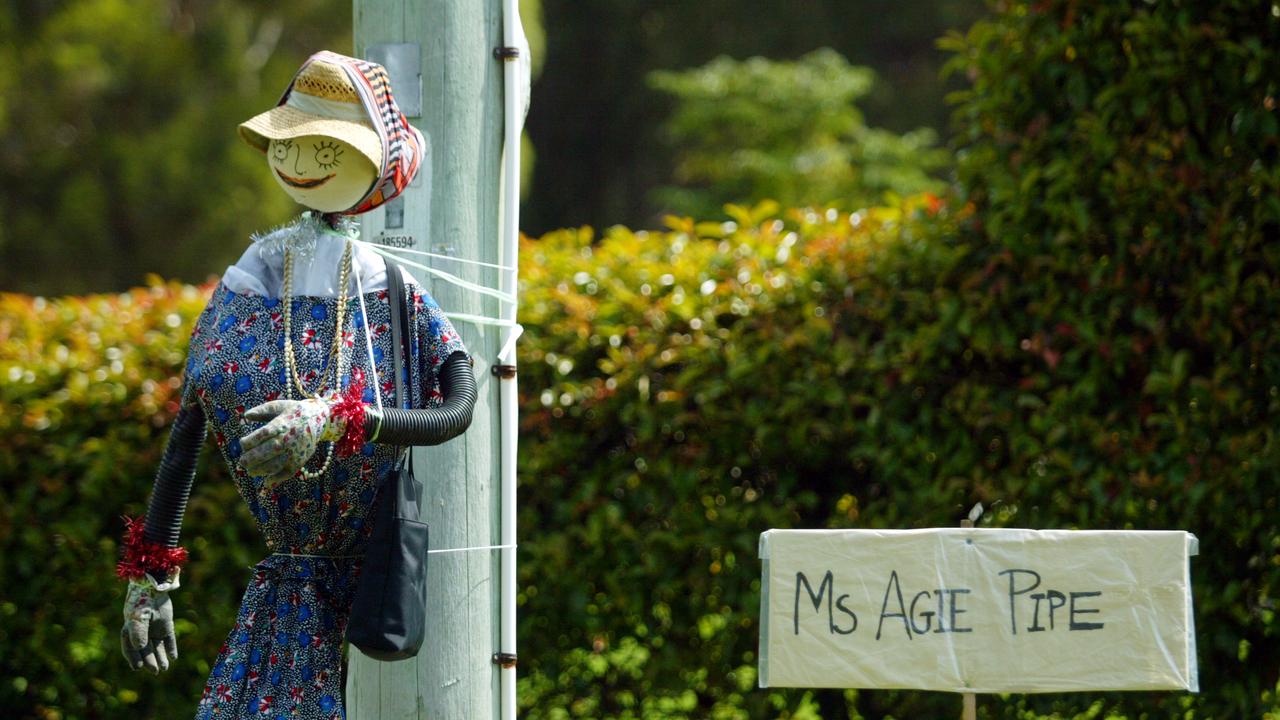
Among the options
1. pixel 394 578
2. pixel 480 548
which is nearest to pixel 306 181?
pixel 394 578

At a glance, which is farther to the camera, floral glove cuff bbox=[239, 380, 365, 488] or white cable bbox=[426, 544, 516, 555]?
white cable bbox=[426, 544, 516, 555]

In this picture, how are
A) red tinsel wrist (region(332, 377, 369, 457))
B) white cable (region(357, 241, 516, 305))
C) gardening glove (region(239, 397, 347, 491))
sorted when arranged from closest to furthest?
gardening glove (region(239, 397, 347, 491)), red tinsel wrist (region(332, 377, 369, 457)), white cable (region(357, 241, 516, 305))

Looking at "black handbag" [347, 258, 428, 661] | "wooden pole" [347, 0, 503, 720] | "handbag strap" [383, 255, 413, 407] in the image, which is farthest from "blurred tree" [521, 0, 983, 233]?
"black handbag" [347, 258, 428, 661]

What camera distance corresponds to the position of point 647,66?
21.1 m

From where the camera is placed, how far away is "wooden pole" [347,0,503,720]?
3141 mm

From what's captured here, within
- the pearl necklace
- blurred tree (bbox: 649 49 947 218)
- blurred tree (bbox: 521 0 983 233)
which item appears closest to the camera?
the pearl necklace

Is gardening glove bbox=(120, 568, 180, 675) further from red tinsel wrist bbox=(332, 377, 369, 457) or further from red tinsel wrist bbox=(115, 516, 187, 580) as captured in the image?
red tinsel wrist bbox=(332, 377, 369, 457)

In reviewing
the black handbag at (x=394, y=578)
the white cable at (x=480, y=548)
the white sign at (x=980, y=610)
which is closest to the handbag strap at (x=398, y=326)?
the black handbag at (x=394, y=578)

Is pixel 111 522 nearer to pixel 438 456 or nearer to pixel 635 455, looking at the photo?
pixel 635 455

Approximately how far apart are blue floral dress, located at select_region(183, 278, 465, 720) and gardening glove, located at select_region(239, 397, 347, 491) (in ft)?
0.64

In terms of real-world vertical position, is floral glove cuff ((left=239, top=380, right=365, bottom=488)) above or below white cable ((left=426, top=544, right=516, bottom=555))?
above

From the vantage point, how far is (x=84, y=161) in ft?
40.1

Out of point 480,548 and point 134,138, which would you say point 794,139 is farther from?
point 480,548

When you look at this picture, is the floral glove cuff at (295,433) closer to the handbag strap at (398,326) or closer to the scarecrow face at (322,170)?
the handbag strap at (398,326)
